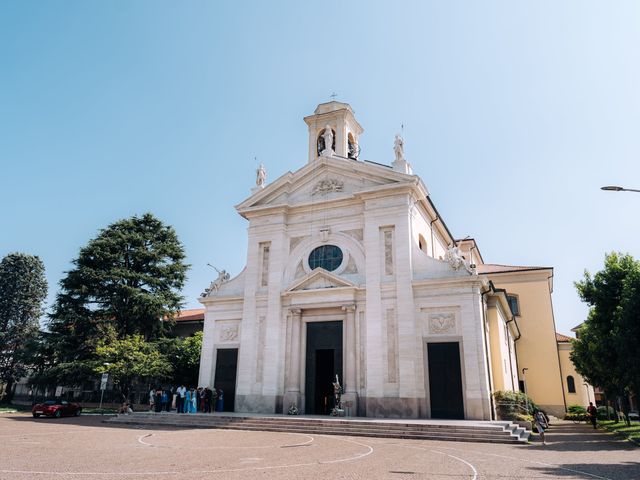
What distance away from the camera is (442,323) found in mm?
22031

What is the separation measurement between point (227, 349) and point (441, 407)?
12137 millimetres

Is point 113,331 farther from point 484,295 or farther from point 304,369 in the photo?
point 484,295

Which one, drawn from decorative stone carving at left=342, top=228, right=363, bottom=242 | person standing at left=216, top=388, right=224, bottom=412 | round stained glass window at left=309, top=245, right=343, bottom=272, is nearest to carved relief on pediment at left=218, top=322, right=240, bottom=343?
person standing at left=216, top=388, right=224, bottom=412

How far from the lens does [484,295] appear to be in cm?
2409

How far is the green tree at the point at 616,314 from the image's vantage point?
16469mm

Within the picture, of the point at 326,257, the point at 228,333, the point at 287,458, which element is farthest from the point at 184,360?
the point at 287,458

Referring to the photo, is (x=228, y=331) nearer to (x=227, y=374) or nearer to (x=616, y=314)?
(x=227, y=374)

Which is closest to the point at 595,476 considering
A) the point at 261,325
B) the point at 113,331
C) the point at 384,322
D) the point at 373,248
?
the point at 384,322

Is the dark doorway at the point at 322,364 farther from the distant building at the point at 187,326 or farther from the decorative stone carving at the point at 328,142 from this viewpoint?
the distant building at the point at 187,326

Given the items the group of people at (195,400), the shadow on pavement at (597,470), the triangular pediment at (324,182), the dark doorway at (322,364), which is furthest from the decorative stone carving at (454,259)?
the group of people at (195,400)

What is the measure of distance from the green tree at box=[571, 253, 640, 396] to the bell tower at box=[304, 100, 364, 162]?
16389 millimetres

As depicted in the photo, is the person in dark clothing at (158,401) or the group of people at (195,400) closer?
the group of people at (195,400)

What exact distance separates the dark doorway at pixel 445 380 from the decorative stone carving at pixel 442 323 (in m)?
0.65

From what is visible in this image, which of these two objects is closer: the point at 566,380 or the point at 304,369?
the point at 304,369
